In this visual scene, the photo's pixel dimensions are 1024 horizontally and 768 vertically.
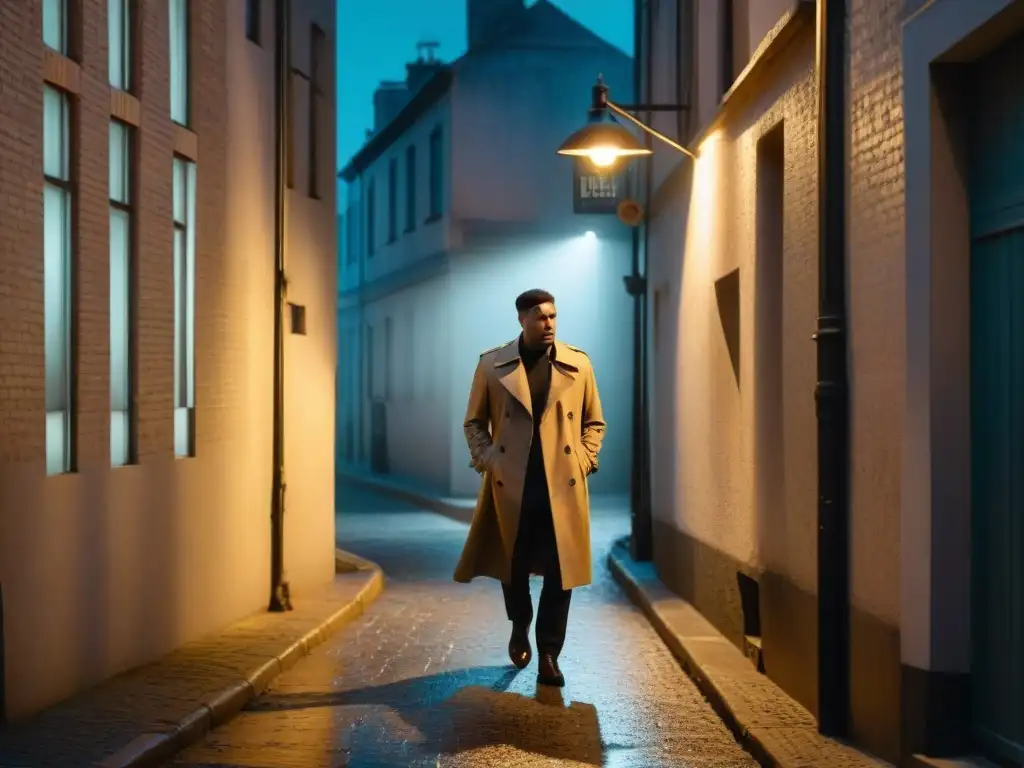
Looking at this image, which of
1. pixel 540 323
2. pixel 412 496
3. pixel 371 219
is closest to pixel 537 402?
pixel 540 323

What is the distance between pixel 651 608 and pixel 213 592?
3493mm

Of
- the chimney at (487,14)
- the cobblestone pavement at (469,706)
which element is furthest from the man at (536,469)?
the chimney at (487,14)

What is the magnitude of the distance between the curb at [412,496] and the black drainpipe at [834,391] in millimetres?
14346

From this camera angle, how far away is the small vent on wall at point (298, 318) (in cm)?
1366

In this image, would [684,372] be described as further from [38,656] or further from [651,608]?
[38,656]

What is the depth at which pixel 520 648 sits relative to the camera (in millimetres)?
8984

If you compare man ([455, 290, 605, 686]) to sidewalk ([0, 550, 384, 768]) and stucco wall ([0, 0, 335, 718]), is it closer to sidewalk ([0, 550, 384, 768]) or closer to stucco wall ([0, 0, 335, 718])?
sidewalk ([0, 550, 384, 768])

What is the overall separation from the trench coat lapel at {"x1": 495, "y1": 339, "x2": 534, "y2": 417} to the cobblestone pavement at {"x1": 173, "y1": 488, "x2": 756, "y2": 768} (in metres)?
1.69

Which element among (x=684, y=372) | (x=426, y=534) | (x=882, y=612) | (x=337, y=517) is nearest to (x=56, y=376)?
(x=882, y=612)

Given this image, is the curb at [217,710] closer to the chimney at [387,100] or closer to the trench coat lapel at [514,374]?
the trench coat lapel at [514,374]

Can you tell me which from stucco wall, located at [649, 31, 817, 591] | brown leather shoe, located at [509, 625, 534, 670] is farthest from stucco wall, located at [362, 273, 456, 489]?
brown leather shoe, located at [509, 625, 534, 670]

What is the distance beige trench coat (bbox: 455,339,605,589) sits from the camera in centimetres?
865

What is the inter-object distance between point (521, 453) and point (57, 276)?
9.20 feet

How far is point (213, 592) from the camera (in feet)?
35.6
